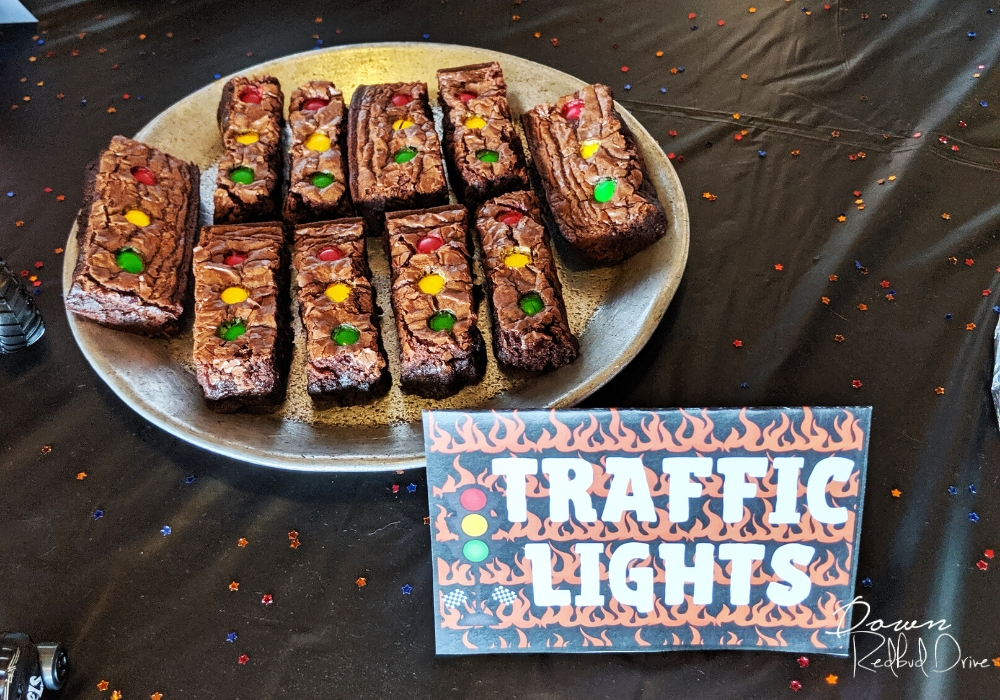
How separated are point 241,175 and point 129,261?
441 mm

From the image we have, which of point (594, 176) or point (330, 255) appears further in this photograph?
point (594, 176)

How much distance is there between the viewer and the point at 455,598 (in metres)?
1.43

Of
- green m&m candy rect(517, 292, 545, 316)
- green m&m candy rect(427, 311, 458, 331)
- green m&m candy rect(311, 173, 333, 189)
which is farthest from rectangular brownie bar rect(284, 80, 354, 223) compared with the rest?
green m&m candy rect(517, 292, 545, 316)

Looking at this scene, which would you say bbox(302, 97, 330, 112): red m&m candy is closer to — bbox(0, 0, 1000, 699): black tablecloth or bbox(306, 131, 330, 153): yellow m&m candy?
bbox(306, 131, 330, 153): yellow m&m candy

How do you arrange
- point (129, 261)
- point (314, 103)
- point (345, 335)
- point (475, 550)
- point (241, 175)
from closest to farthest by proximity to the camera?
point (475, 550) < point (345, 335) < point (129, 261) < point (241, 175) < point (314, 103)

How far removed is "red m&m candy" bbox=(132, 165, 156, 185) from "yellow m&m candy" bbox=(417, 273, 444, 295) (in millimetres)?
879

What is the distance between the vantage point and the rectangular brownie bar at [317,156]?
229cm

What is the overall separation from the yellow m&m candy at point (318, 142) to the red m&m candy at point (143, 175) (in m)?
0.46

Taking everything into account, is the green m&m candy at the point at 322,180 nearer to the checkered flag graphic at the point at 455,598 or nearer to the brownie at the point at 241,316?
the brownie at the point at 241,316

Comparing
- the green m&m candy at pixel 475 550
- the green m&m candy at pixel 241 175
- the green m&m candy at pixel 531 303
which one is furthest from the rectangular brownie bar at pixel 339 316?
the green m&m candy at pixel 475 550

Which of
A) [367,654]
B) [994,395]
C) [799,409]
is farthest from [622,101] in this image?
[367,654]

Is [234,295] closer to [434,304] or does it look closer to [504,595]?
[434,304]

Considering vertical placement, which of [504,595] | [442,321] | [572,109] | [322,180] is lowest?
[504,595]

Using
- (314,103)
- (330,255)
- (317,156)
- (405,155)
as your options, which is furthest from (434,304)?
(314,103)
